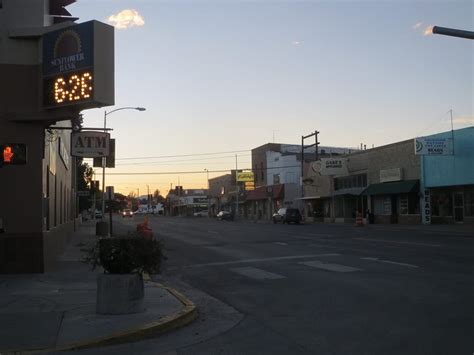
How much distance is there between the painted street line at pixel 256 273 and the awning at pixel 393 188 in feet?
94.1

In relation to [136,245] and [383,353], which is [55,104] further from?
[383,353]

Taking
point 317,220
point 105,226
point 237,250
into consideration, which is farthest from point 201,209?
point 237,250

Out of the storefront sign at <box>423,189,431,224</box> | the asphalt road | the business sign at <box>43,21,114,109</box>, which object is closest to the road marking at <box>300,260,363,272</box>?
the asphalt road

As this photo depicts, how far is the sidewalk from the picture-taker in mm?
7410

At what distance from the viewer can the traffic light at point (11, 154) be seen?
443 inches

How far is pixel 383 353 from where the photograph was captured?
6762 mm

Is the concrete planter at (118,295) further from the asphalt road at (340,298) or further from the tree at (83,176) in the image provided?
the tree at (83,176)

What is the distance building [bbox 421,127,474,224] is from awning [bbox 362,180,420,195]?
728mm

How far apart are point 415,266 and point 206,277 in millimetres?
5613

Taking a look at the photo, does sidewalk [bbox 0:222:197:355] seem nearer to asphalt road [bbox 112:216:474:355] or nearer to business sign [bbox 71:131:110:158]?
asphalt road [bbox 112:216:474:355]

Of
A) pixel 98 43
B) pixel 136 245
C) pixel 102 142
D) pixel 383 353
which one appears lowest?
pixel 383 353

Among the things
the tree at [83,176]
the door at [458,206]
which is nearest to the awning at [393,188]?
the door at [458,206]

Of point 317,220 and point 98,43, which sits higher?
point 98,43

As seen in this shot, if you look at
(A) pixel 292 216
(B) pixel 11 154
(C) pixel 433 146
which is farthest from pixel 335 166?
(B) pixel 11 154
